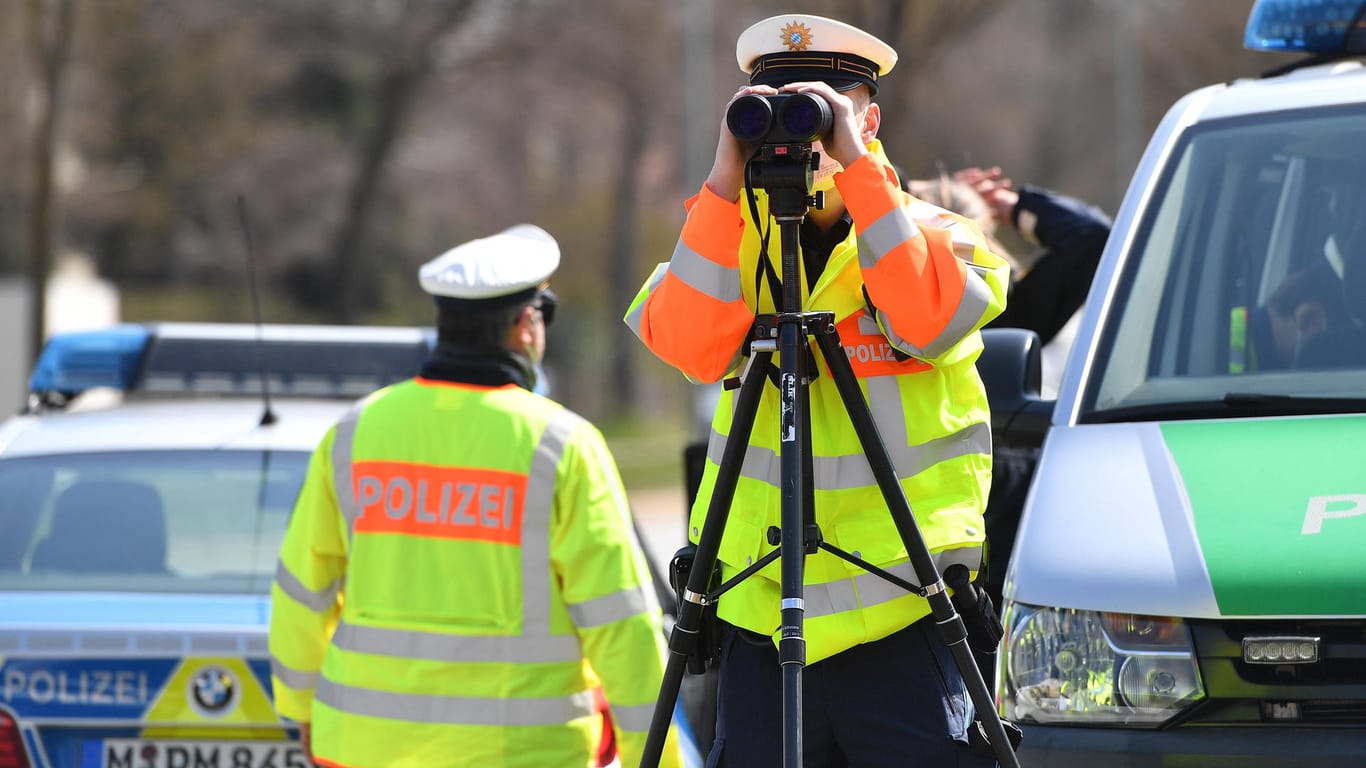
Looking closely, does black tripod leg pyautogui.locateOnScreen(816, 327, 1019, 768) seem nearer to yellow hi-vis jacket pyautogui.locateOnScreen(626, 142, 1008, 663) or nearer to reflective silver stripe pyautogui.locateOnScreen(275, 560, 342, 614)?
yellow hi-vis jacket pyautogui.locateOnScreen(626, 142, 1008, 663)

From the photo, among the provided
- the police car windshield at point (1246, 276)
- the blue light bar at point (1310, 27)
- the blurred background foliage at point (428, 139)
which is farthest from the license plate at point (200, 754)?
the blurred background foliage at point (428, 139)

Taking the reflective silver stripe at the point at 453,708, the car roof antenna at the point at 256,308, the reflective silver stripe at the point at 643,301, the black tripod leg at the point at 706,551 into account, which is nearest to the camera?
the black tripod leg at the point at 706,551

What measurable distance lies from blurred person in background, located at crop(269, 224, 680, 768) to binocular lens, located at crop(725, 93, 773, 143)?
923mm

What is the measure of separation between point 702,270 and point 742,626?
554 millimetres

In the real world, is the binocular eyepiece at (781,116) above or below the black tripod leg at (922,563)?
above

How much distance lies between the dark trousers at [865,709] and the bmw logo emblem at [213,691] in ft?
4.43

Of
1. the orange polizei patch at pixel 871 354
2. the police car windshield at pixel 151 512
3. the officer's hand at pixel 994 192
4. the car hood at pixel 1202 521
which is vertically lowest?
the police car windshield at pixel 151 512

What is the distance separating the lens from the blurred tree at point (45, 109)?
1556 cm

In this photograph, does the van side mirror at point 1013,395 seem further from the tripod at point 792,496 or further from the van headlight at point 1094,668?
the tripod at point 792,496

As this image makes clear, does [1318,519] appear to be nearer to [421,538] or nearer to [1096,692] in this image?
[1096,692]

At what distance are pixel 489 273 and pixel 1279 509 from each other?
1520 mm

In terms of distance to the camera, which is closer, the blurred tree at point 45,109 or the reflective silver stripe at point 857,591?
the reflective silver stripe at point 857,591

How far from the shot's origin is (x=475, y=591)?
10.7ft

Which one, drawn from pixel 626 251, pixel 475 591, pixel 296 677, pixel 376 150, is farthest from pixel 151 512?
pixel 626 251
